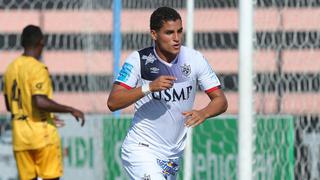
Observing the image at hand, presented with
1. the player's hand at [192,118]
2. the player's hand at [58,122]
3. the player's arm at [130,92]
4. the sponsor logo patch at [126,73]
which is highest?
the sponsor logo patch at [126,73]

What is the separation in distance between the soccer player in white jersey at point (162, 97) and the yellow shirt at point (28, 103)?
297cm

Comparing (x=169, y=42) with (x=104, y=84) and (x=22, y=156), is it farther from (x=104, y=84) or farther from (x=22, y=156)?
(x=104, y=84)

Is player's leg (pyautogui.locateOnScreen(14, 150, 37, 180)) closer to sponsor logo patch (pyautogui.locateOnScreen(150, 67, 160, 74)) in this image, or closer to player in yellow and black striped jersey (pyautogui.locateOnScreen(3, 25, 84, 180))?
player in yellow and black striped jersey (pyautogui.locateOnScreen(3, 25, 84, 180))

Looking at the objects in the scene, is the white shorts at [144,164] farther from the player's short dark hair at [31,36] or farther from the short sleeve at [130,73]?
the player's short dark hair at [31,36]

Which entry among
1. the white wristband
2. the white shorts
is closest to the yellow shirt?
the white shorts

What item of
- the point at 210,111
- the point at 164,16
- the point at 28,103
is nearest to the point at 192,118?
the point at 210,111

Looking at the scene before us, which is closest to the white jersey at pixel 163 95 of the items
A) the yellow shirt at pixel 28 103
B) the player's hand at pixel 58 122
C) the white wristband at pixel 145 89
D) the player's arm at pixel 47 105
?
the white wristband at pixel 145 89

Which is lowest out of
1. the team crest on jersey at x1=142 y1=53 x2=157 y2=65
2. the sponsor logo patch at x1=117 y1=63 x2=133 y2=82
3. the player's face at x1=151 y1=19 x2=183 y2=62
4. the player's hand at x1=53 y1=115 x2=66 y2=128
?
the player's hand at x1=53 y1=115 x2=66 y2=128

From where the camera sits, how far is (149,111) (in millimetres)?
6996

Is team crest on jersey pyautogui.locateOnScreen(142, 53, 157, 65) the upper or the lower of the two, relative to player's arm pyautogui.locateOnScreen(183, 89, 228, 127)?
upper

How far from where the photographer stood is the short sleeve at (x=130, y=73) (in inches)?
267

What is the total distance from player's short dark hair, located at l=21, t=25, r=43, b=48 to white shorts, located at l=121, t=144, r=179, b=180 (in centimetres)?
303

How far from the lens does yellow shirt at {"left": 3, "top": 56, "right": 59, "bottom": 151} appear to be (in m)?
9.95

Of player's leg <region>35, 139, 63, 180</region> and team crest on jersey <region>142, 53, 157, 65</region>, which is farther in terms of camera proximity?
player's leg <region>35, 139, 63, 180</region>
